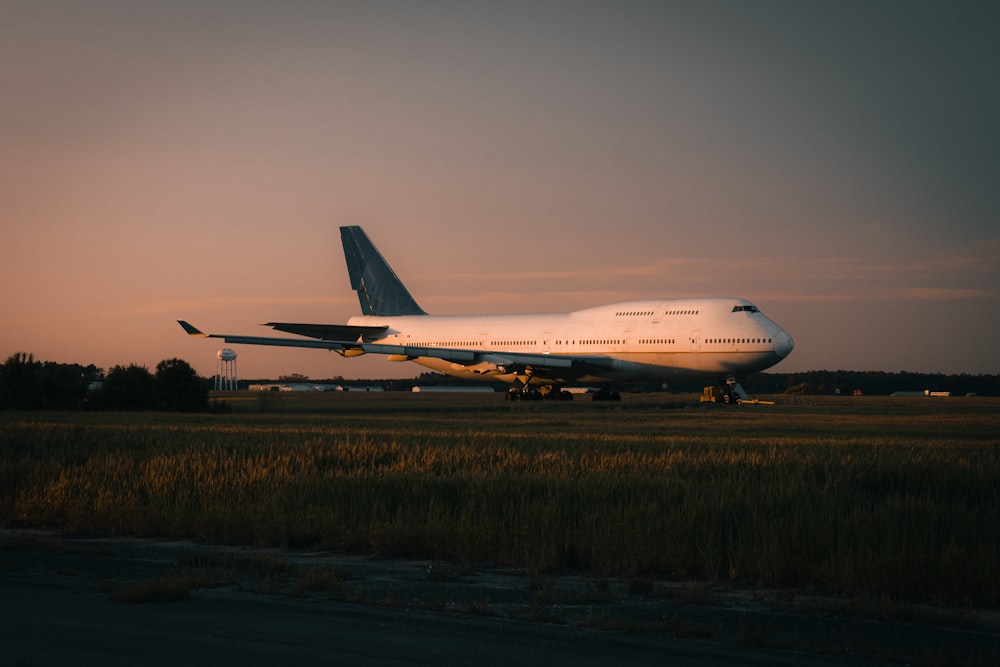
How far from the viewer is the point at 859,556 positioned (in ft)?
37.6

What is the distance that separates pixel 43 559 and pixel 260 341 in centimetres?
4808

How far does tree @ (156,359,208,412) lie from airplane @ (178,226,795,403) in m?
2.08

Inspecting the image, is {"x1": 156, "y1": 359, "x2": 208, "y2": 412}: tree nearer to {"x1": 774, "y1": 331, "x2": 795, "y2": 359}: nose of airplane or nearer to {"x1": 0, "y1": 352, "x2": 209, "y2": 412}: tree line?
{"x1": 0, "y1": 352, "x2": 209, "y2": 412}: tree line

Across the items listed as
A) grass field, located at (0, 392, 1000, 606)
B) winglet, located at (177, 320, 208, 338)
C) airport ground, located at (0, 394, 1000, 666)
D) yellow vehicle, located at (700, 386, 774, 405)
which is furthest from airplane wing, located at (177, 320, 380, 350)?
airport ground, located at (0, 394, 1000, 666)

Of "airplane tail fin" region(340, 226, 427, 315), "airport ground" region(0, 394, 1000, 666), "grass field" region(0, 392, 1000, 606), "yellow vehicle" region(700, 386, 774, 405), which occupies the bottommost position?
"airport ground" region(0, 394, 1000, 666)

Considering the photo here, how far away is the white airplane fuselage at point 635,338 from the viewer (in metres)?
53.8

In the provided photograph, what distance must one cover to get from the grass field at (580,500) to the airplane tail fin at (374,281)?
1772 inches

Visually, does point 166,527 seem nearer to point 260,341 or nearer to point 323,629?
point 323,629

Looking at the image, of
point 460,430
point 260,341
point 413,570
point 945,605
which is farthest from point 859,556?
point 260,341

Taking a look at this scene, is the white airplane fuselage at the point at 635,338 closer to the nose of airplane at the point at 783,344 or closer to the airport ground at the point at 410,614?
the nose of airplane at the point at 783,344

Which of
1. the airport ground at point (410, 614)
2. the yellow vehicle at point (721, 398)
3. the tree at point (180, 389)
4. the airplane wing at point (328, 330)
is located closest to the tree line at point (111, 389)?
the tree at point (180, 389)

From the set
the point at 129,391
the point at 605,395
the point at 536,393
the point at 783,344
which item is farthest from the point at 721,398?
the point at 129,391

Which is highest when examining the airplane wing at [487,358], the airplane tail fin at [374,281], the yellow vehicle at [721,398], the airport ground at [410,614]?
the airplane tail fin at [374,281]

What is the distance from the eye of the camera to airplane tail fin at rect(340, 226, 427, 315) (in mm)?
73250
